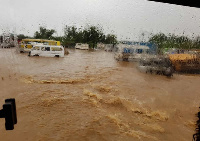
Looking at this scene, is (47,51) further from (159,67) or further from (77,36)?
(77,36)

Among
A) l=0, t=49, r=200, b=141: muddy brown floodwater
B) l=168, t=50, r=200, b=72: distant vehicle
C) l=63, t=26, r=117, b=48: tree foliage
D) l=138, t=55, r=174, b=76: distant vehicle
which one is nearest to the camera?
l=0, t=49, r=200, b=141: muddy brown floodwater

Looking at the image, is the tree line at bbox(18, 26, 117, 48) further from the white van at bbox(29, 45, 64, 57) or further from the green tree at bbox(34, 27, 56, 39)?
the white van at bbox(29, 45, 64, 57)

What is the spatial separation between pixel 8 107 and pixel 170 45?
46840 mm

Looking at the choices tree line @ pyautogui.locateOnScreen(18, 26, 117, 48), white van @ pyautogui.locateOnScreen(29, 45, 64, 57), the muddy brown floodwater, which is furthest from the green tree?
the muddy brown floodwater

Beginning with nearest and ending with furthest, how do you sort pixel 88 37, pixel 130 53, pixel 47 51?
1. pixel 47 51
2. pixel 130 53
3. pixel 88 37

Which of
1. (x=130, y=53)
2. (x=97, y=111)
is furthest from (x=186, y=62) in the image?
(x=97, y=111)

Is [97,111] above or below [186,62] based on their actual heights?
below

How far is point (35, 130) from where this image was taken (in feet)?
15.6

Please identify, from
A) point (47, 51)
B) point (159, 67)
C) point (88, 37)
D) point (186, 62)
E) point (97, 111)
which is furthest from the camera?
point (88, 37)

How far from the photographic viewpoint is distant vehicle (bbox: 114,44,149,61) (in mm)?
20156

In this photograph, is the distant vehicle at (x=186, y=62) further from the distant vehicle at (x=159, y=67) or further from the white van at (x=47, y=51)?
the white van at (x=47, y=51)

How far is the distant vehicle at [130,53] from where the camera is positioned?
20.2m

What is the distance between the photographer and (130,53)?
68.9ft

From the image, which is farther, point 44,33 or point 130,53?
point 44,33
